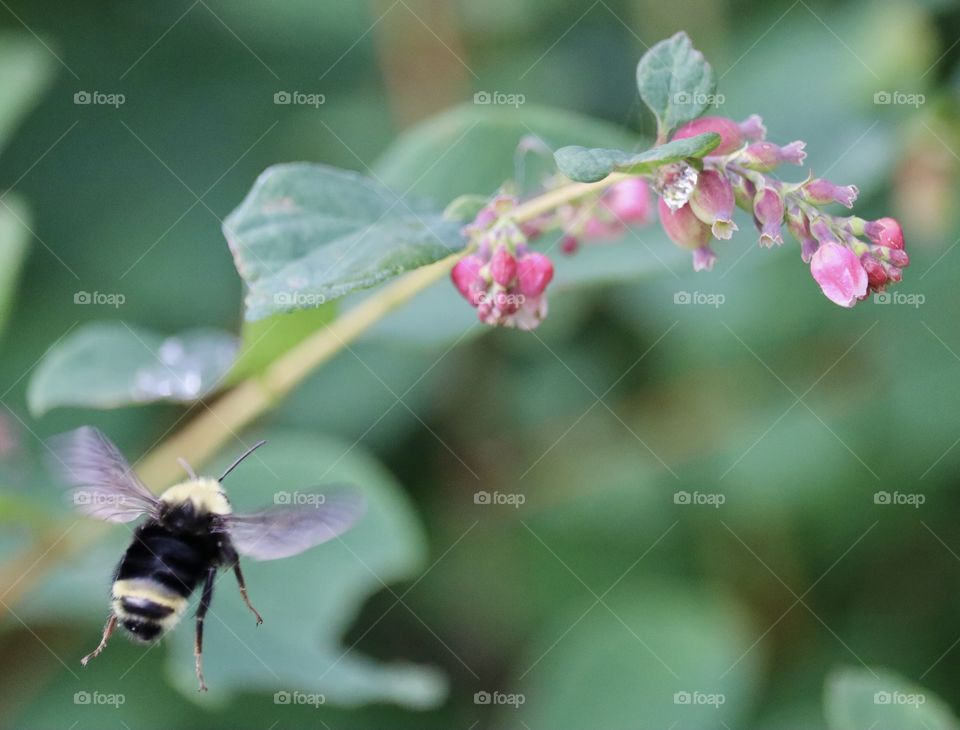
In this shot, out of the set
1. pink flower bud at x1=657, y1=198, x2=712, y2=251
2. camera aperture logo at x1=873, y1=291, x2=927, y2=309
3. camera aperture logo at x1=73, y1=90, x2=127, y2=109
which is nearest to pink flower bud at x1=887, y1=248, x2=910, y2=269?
→ pink flower bud at x1=657, y1=198, x2=712, y2=251

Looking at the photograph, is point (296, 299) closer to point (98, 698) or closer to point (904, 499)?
point (98, 698)

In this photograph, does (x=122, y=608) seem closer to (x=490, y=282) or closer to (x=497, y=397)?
(x=490, y=282)

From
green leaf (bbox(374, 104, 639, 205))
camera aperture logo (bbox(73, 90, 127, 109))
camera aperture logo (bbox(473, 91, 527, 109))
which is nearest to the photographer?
green leaf (bbox(374, 104, 639, 205))

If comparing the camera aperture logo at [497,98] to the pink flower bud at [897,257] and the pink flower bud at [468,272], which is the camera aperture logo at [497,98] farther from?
the pink flower bud at [897,257]

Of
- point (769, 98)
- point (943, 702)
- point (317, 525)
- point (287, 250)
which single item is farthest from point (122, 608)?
point (769, 98)

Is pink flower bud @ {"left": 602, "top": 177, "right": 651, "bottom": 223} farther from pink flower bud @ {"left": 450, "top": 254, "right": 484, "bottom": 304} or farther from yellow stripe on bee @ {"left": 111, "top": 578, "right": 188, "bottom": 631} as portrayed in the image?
yellow stripe on bee @ {"left": 111, "top": 578, "right": 188, "bottom": 631}

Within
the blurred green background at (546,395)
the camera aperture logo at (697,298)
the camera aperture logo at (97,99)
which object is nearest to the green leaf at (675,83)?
the blurred green background at (546,395)
